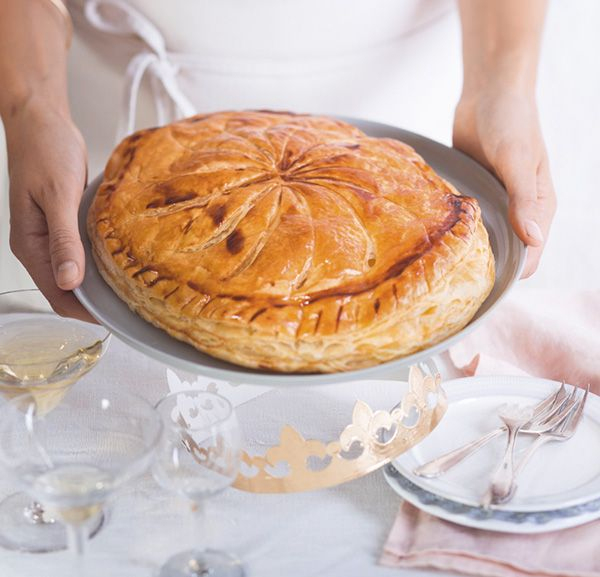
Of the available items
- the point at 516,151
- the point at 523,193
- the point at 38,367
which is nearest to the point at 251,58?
the point at 516,151

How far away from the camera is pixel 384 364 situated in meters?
1.12

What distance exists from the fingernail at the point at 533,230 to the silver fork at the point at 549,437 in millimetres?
275

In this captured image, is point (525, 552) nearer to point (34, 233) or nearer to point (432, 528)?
point (432, 528)

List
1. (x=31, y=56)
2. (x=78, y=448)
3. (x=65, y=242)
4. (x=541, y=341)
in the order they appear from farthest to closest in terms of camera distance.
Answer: (x=31, y=56), (x=541, y=341), (x=65, y=242), (x=78, y=448)

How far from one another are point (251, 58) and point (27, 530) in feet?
4.35

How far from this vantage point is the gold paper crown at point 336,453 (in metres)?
1.22

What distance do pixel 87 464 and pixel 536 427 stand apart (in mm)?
692

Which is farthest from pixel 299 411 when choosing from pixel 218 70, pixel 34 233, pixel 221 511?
pixel 218 70

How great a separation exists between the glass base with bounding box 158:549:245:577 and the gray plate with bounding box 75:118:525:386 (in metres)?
0.26

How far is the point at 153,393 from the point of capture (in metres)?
1.54

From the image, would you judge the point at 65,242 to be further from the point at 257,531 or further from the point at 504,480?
the point at 504,480

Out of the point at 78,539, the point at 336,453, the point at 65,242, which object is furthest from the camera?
the point at 65,242

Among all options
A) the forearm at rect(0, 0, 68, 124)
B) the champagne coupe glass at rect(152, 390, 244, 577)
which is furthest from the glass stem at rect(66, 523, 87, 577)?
the forearm at rect(0, 0, 68, 124)

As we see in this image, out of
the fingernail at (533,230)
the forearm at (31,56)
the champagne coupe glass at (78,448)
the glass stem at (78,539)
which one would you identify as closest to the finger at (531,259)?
the fingernail at (533,230)
